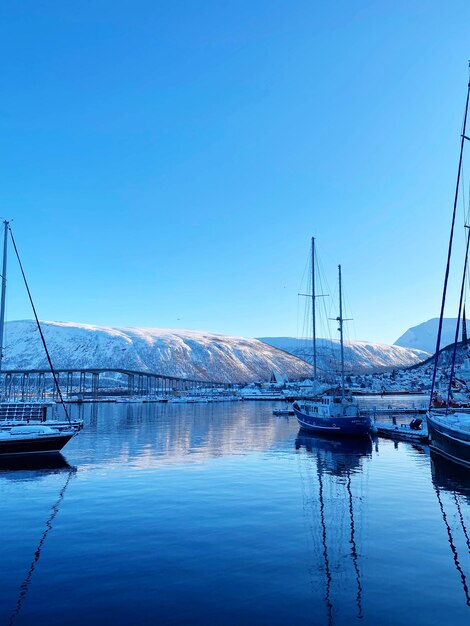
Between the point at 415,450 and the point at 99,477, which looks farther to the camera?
the point at 415,450

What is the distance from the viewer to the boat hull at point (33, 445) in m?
37.8

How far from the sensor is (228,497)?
24031 millimetres

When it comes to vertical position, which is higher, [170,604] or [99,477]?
[170,604]

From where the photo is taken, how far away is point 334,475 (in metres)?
30.4

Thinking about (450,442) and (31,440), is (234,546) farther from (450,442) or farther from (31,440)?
(31,440)

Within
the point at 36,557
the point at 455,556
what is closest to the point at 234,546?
the point at 36,557

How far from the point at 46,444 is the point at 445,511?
3143 centimetres

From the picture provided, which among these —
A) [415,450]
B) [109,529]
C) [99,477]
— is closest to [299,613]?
[109,529]

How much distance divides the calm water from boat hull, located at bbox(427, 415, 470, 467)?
1.20 metres

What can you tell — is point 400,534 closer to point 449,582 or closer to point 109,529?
point 449,582

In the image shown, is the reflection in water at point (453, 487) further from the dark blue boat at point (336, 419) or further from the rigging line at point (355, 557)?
the dark blue boat at point (336, 419)

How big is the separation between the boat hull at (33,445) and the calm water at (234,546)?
6085mm

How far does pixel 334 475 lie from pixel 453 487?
23.6 feet

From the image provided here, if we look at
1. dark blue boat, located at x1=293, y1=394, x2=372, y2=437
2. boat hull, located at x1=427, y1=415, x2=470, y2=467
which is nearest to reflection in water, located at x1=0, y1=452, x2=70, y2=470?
boat hull, located at x1=427, y1=415, x2=470, y2=467
